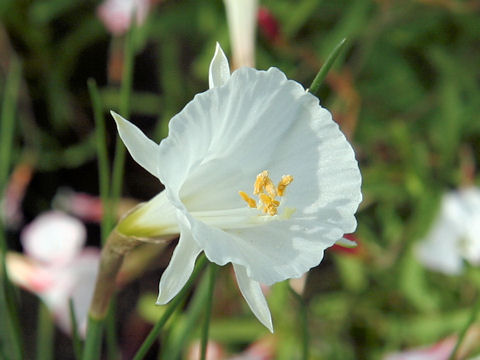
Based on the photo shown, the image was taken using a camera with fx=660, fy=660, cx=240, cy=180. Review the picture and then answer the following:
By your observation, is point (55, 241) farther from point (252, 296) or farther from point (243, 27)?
point (252, 296)

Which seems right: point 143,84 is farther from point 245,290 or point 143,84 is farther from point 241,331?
point 245,290

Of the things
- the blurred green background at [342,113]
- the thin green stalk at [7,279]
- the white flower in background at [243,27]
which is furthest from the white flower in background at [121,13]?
the white flower in background at [243,27]

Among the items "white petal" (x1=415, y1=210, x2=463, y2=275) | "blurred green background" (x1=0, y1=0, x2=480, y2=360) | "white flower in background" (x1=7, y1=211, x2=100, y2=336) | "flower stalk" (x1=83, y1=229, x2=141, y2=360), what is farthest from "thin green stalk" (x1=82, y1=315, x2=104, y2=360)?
"white petal" (x1=415, y1=210, x2=463, y2=275)

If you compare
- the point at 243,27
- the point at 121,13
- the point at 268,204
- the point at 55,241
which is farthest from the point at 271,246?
the point at 121,13

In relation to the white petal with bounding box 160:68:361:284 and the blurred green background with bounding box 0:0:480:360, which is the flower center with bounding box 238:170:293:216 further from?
the blurred green background with bounding box 0:0:480:360

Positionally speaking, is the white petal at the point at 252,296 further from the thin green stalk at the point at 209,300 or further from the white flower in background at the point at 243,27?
the white flower in background at the point at 243,27

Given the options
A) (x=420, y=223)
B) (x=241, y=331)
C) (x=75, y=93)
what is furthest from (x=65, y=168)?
(x=420, y=223)
